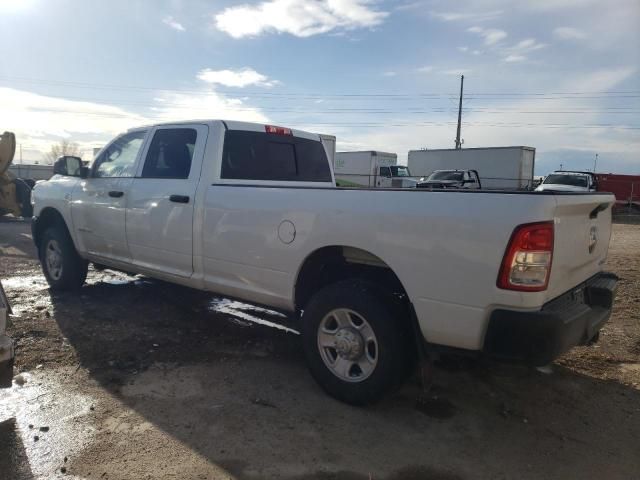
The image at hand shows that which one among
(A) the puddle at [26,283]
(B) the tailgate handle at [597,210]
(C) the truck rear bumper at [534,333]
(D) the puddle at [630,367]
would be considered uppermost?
(B) the tailgate handle at [597,210]

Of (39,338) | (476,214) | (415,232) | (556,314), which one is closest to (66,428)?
(39,338)

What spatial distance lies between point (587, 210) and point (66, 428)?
3565 mm

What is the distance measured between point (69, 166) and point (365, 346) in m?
4.35

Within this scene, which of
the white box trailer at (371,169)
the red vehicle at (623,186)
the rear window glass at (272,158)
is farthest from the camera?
the white box trailer at (371,169)

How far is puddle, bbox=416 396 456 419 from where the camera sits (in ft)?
11.5

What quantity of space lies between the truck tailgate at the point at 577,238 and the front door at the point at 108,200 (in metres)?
4.02

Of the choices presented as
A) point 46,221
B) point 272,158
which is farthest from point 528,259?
point 46,221

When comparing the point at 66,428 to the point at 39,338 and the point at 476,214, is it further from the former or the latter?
the point at 476,214

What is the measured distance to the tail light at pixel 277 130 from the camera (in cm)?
493

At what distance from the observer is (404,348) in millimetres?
3236

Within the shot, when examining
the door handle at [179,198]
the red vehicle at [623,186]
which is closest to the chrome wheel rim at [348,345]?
the door handle at [179,198]

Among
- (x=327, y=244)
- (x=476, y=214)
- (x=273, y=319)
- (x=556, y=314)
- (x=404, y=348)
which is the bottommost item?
(x=273, y=319)

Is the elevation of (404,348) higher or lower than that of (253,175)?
lower

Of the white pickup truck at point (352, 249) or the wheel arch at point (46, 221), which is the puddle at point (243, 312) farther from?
the wheel arch at point (46, 221)
